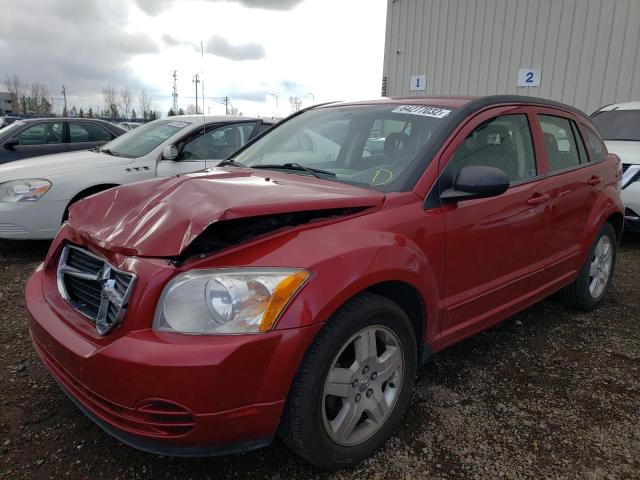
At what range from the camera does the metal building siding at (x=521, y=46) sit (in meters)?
9.75

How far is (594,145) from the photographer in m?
3.87

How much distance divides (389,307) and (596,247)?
2568mm

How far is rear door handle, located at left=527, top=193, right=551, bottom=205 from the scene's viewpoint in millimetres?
2873

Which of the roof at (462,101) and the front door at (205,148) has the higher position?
the roof at (462,101)

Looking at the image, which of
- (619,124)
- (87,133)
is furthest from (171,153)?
(619,124)

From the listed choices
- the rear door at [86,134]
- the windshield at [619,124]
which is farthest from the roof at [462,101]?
the rear door at [86,134]

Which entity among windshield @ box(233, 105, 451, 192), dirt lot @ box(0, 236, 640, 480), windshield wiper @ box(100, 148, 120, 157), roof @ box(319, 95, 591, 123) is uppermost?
roof @ box(319, 95, 591, 123)

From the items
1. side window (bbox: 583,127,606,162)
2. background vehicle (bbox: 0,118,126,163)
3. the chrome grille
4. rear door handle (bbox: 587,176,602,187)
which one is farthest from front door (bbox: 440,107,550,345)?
background vehicle (bbox: 0,118,126,163)

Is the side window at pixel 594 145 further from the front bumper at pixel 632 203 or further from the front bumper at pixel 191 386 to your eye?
the front bumper at pixel 191 386

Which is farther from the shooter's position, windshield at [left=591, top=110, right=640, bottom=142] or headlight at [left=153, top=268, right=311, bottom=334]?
windshield at [left=591, top=110, right=640, bottom=142]

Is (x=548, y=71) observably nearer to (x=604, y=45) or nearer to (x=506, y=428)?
(x=604, y=45)

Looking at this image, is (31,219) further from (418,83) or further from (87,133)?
(418,83)

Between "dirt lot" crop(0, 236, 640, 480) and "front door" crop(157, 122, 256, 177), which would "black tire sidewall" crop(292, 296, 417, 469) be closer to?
"dirt lot" crop(0, 236, 640, 480)

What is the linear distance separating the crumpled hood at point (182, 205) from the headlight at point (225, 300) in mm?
145
